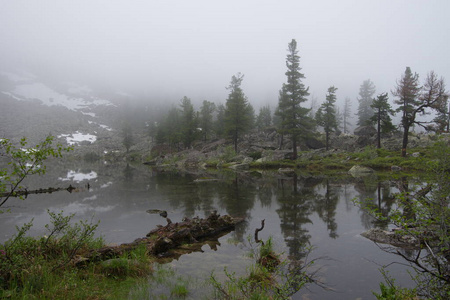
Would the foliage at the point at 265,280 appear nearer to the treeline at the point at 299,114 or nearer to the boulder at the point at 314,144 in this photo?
the treeline at the point at 299,114

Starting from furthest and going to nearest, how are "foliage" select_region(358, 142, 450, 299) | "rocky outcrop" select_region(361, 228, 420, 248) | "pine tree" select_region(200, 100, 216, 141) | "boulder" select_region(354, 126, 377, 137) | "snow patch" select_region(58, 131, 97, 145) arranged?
"snow patch" select_region(58, 131, 97, 145) < "pine tree" select_region(200, 100, 216, 141) < "boulder" select_region(354, 126, 377, 137) < "rocky outcrop" select_region(361, 228, 420, 248) < "foliage" select_region(358, 142, 450, 299)

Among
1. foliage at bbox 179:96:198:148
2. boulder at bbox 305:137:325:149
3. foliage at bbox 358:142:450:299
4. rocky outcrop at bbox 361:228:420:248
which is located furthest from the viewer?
foliage at bbox 179:96:198:148

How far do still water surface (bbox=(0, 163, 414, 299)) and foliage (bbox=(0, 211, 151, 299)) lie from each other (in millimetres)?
1304

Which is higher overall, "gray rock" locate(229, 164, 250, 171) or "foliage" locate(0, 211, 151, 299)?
"gray rock" locate(229, 164, 250, 171)

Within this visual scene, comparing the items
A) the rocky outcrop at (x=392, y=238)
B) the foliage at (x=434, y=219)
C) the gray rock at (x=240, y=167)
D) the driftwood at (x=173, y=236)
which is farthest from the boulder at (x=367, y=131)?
the foliage at (x=434, y=219)

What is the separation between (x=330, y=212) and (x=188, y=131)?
66183mm

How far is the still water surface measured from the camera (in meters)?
7.26

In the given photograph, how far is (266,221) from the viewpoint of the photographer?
12617 millimetres

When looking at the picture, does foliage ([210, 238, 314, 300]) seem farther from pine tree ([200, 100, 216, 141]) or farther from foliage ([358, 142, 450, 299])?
pine tree ([200, 100, 216, 141])

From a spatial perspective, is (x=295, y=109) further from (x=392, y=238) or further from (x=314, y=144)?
(x=392, y=238)

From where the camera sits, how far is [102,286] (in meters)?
5.84

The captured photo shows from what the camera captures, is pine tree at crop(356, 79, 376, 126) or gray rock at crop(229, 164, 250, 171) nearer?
gray rock at crop(229, 164, 250, 171)

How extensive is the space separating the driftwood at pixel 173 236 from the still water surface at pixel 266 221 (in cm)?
62

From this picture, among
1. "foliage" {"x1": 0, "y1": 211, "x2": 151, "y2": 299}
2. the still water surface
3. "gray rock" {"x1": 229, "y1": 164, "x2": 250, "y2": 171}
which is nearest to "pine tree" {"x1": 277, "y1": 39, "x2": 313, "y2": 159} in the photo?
"gray rock" {"x1": 229, "y1": 164, "x2": 250, "y2": 171}
